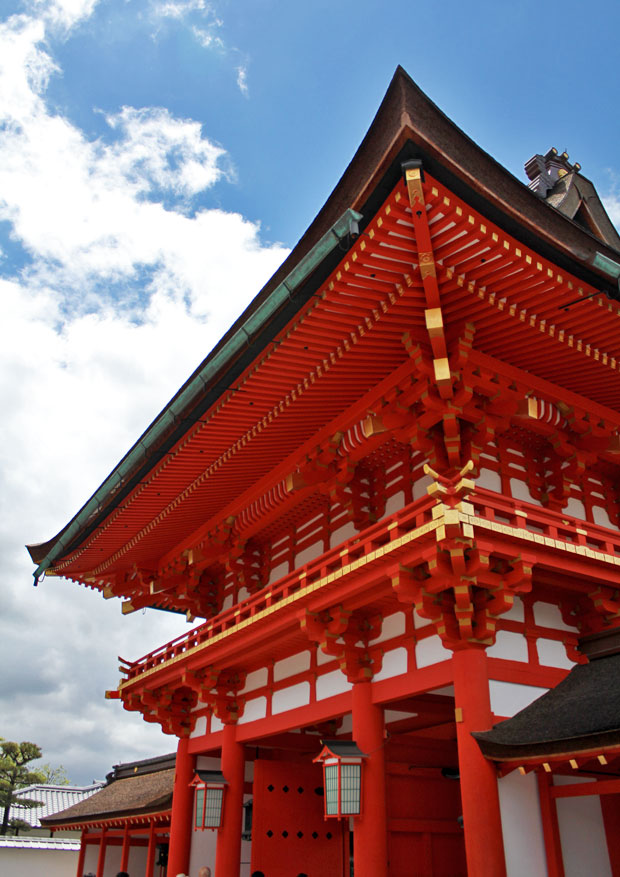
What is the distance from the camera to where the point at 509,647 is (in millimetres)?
8852

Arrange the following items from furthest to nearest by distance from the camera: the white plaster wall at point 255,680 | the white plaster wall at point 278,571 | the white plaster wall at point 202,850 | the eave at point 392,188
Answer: the white plaster wall at point 278,571 → the white plaster wall at point 202,850 → the white plaster wall at point 255,680 → the eave at point 392,188

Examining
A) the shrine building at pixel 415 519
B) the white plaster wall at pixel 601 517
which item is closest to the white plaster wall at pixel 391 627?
the shrine building at pixel 415 519

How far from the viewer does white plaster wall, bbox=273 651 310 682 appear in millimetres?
11430

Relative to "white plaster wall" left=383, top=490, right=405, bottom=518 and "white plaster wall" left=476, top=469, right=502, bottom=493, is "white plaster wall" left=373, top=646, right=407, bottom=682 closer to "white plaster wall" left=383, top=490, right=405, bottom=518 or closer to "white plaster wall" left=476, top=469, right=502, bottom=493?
"white plaster wall" left=383, top=490, right=405, bottom=518

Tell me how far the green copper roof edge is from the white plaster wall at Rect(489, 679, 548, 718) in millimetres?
5302

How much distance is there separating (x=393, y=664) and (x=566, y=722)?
106 inches

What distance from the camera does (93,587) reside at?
57.7 feet

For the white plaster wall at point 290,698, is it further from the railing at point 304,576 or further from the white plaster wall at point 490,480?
the white plaster wall at point 490,480

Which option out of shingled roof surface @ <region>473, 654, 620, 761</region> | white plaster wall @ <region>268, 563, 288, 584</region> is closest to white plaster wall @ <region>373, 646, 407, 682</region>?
shingled roof surface @ <region>473, 654, 620, 761</region>

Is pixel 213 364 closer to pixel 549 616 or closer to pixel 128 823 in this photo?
pixel 549 616

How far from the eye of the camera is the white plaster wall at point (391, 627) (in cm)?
963

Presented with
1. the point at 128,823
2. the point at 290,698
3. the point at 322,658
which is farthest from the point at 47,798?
the point at 322,658

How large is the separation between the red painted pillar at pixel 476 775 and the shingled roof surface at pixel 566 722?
22 centimetres

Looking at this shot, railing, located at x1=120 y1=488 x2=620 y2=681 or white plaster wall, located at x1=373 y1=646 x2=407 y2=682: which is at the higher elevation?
railing, located at x1=120 y1=488 x2=620 y2=681
